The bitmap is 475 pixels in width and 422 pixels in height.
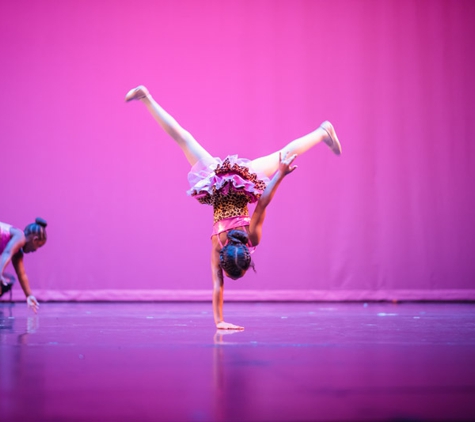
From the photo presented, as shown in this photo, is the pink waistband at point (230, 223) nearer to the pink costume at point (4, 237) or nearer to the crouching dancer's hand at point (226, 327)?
the crouching dancer's hand at point (226, 327)

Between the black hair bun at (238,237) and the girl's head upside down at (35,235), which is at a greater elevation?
the girl's head upside down at (35,235)

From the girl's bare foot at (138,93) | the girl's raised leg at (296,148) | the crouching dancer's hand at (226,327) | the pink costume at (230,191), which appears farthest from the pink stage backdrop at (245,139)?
the crouching dancer's hand at (226,327)

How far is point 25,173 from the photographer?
6.11 metres

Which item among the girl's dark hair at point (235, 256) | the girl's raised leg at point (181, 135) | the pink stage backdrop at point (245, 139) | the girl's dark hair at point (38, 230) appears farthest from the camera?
the pink stage backdrop at point (245, 139)

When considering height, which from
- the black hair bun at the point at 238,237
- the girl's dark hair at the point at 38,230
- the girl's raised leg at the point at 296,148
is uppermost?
the girl's raised leg at the point at 296,148

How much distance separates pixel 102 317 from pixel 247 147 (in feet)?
9.02

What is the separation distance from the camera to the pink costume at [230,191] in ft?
10.7

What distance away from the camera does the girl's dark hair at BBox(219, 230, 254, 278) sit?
2932mm

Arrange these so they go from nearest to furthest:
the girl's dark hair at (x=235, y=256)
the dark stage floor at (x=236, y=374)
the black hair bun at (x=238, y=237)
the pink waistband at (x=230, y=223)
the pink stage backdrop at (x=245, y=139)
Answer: the dark stage floor at (x=236, y=374) < the girl's dark hair at (x=235, y=256) < the black hair bun at (x=238, y=237) < the pink waistband at (x=230, y=223) < the pink stage backdrop at (x=245, y=139)

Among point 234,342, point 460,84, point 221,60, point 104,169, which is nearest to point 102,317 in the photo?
point 234,342

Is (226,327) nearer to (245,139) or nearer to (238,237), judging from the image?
(238,237)

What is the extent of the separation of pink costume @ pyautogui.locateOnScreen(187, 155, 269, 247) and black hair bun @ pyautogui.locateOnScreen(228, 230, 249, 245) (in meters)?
0.16

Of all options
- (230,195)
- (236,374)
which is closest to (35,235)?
(230,195)

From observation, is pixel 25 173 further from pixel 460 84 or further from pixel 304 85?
pixel 460 84
